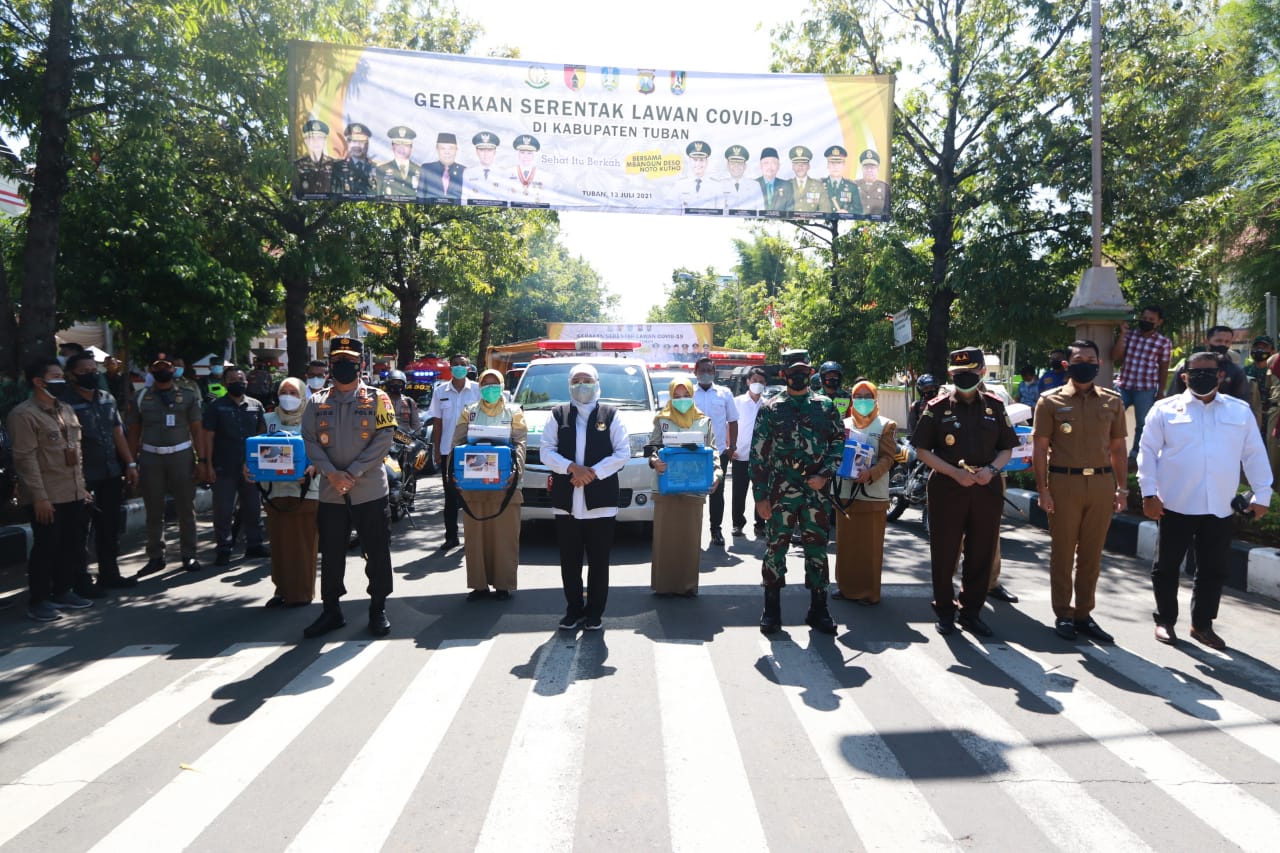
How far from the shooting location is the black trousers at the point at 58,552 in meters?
6.99

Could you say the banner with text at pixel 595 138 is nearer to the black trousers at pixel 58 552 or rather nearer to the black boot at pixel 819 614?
the black trousers at pixel 58 552

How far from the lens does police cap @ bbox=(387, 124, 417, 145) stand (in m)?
12.1

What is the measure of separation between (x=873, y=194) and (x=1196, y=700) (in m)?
9.38

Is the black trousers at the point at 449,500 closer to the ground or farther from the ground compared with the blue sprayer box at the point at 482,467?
closer to the ground

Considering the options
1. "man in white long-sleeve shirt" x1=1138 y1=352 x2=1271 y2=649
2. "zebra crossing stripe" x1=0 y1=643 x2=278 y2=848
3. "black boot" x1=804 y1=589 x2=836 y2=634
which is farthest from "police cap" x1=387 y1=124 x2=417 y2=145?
"man in white long-sleeve shirt" x1=1138 y1=352 x2=1271 y2=649

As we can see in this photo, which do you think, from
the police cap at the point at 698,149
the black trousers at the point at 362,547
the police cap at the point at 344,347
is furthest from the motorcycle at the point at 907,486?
the police cap at the point at 344,347

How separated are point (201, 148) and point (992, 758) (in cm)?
1513

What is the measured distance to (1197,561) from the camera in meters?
6.10

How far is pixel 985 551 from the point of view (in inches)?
248

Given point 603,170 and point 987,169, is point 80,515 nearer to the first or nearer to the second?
point 603,170

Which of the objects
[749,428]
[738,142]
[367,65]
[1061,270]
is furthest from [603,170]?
[1061,270]

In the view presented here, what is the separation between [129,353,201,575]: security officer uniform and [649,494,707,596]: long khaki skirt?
4.54 metres

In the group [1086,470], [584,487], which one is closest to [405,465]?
[584,487]

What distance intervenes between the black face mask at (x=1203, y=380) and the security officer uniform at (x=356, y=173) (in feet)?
32.8
